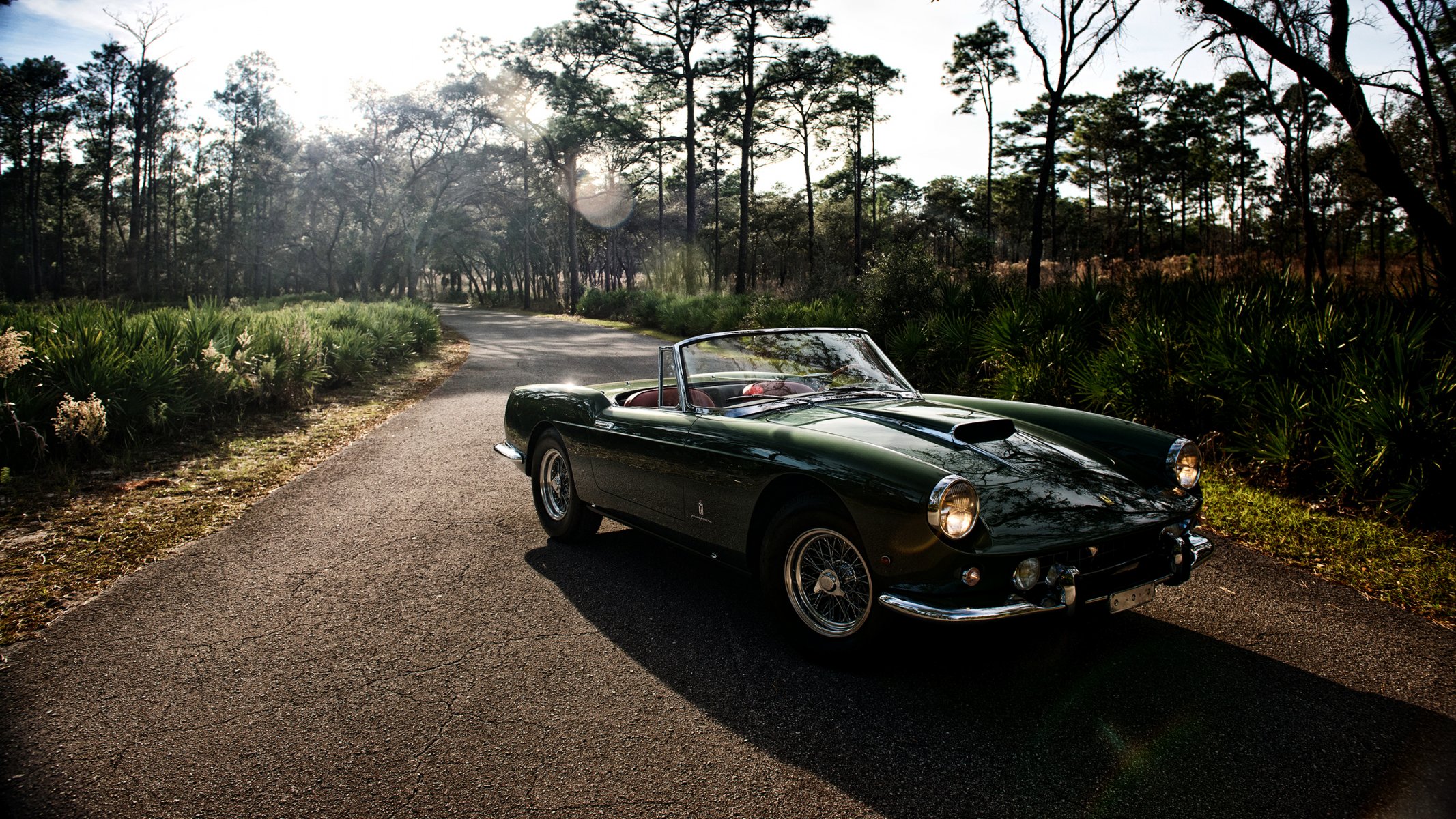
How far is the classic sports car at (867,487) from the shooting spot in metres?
2.58

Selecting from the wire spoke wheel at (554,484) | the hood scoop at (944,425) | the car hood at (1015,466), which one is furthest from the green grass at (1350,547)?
the wire spoke wheel at (554,484)

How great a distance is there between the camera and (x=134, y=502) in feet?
18.7

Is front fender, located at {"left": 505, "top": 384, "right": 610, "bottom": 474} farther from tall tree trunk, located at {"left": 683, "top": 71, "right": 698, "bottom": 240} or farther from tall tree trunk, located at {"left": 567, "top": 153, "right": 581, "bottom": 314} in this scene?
tall tree trunk, located at {"left": 567, "top": 153, "right": 581, "bottom": 314}

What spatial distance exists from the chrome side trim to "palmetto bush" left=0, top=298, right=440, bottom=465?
733 cm

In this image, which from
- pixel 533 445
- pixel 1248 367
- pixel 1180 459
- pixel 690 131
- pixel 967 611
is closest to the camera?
pixel 967 611

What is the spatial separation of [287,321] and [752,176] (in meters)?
41.0

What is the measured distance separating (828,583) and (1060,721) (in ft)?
A: 2.98

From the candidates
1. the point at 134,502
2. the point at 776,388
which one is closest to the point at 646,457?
the point at 776,388

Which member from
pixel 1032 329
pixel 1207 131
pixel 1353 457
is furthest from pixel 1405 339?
pixel 1207 131

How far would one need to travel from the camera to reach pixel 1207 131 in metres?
42.3

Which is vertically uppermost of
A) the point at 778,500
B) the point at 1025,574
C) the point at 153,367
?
the point at 153,367

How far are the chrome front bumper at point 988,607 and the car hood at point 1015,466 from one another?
0.53 feet

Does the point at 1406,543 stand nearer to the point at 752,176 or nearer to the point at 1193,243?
→ the point at 752,176

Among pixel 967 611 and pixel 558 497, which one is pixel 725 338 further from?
pixel 967 611
